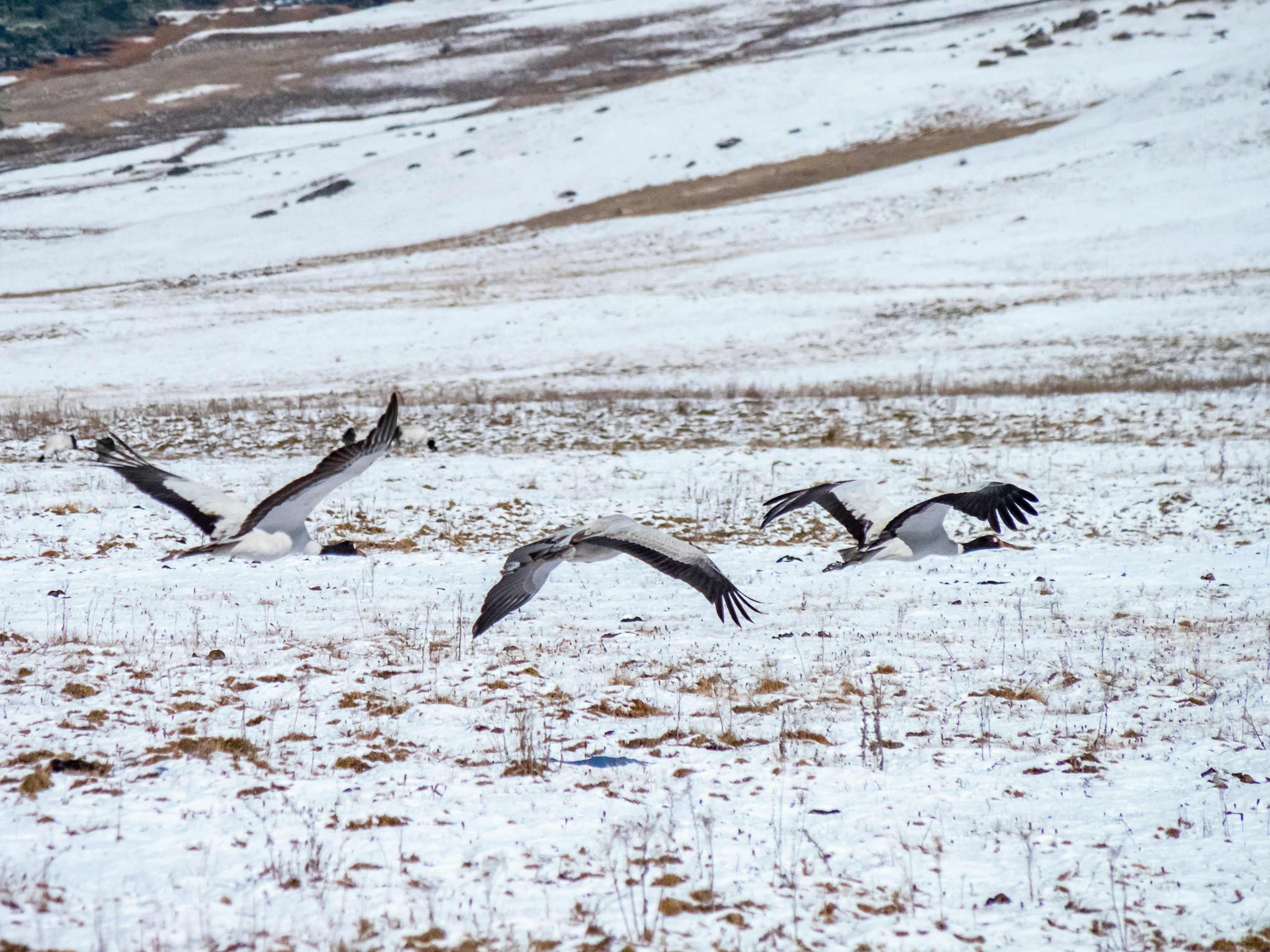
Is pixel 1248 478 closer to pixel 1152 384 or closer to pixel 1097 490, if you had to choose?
pixel 1097 490

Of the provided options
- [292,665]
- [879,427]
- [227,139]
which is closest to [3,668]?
[292,665]

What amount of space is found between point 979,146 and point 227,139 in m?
44.4

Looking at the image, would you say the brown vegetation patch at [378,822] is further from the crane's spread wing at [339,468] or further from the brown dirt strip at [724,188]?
the brown dirt strip at [724,188]

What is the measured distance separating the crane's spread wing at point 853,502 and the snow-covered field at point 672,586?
90cm

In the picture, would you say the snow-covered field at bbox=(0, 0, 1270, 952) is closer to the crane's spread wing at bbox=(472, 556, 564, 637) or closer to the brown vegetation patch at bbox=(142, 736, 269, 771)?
the brown vegetation patch at bbox=(142, 736, 269, 771)

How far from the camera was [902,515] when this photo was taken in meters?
9.73

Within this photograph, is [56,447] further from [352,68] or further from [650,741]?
[352,68]

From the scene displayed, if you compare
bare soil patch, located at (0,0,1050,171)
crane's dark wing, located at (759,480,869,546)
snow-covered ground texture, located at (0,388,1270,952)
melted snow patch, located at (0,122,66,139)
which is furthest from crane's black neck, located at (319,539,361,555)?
melted snow patch, located at (0,122,66,139)

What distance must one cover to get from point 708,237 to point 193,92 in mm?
54116

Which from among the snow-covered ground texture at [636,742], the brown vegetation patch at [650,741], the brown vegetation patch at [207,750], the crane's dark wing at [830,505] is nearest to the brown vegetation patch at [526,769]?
the snow-covered ground texture at [636,742]

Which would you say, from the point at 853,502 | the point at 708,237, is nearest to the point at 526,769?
the point at 853,502

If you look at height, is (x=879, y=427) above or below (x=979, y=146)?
below

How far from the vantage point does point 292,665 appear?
8.56 meters

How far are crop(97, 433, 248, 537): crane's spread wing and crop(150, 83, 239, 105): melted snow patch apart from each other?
77029 mm
